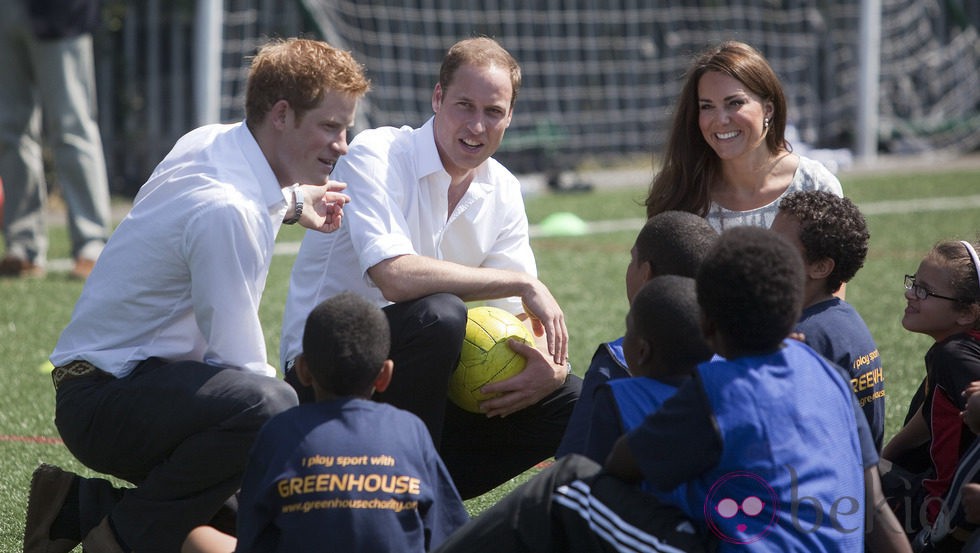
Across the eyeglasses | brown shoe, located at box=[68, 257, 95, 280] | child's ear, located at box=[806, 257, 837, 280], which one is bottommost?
brown shoe, located at box=[68, 257, 95, 280]

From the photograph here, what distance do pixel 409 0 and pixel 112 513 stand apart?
36.7ft

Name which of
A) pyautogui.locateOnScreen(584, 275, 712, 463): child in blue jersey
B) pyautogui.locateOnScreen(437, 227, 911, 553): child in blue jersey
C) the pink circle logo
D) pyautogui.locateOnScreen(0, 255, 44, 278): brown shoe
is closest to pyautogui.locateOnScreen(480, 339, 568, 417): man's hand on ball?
pyautogui.locateOnScreen(584, 275, 712, 463): child in blue jersey

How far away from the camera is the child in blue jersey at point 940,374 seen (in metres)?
3.45

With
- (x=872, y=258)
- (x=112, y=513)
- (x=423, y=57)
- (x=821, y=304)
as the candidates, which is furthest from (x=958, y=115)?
(x=112, y=513)

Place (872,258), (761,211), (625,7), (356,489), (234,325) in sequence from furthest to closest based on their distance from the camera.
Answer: (625,7) → (872,258) → (761,211) → (234,325) → (356,489)

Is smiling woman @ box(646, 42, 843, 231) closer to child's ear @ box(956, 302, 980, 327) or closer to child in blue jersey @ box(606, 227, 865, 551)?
child's ear @ box(956, 302, 980, 327)

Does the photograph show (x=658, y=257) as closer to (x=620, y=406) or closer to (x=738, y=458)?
(x=620, y=406)

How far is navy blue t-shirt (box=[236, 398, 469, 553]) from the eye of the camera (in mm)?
2857

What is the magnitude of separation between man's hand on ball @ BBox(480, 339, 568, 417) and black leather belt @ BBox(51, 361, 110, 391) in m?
1.09

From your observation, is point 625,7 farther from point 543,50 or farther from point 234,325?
point 234,325

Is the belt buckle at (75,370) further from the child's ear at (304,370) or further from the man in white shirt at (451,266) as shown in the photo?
the child's ear at (304,370)

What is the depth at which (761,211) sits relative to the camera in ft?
15.2

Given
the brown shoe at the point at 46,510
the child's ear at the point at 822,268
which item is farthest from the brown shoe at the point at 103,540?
the child's ear at the point at 822,268

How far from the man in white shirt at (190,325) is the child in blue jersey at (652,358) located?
3.16 ft
